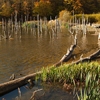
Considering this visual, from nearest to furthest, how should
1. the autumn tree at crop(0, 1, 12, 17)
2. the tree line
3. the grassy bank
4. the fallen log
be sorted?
the fallen log, the grassy bank, the autumn tree at crop(0, 1, 12, 17), the tree line

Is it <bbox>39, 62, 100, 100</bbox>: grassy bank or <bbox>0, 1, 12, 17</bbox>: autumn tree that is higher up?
<bbox>0, 1, 12, 17</bbox>: autumn tree

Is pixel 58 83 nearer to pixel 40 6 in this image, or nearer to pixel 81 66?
pixel 81 66

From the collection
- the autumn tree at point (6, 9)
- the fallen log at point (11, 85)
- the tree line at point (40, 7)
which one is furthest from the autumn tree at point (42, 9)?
the fallen log at point (11, 85)

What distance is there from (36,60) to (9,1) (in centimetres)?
6838

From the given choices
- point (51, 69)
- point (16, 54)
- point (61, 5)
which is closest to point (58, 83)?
point (51, 69)

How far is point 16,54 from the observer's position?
961 inches

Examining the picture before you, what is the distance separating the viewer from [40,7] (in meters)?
85.6

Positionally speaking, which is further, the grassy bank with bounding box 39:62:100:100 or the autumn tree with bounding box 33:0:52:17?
the autumn tree with bounding box 33:0:52:17

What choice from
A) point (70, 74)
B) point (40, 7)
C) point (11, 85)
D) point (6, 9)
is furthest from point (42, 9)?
point (11, 85)

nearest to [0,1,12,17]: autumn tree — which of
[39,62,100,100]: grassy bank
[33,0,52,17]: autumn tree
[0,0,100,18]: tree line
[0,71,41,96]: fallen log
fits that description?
[0,0,100,18]: tree line

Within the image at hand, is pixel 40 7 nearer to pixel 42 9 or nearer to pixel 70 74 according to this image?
pixel 42 9

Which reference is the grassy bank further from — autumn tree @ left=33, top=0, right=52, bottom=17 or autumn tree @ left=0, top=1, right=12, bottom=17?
autumn tree @ left=33, top=0, right=52, bottom=17

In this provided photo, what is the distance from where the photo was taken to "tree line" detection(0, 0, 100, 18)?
84438mm

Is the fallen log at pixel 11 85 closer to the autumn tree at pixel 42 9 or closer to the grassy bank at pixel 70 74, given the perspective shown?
the grassy bank at pixel 70 74
